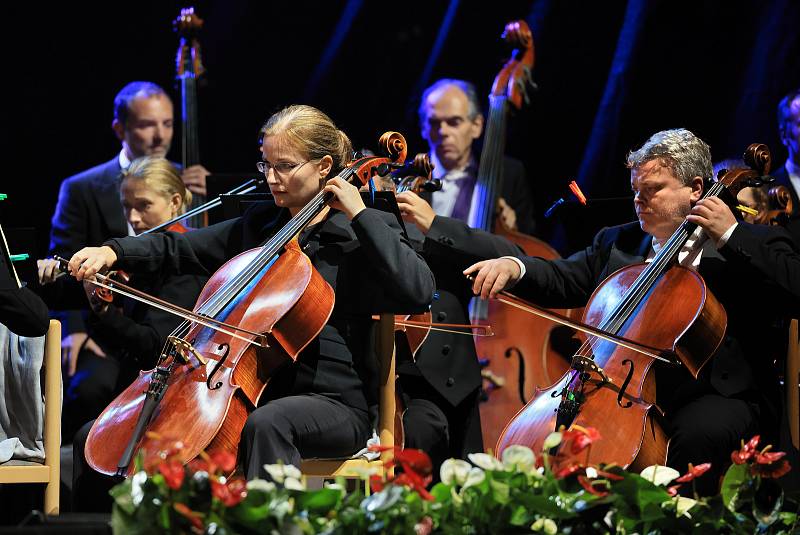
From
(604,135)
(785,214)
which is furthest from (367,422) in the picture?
(604,135)

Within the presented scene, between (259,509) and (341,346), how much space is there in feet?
4.20

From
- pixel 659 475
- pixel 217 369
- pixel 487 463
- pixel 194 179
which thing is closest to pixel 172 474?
pixel 487 463

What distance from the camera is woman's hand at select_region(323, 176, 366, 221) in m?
2.64

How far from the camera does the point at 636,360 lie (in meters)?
2.60

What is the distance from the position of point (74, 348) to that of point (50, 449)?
5.01 feet

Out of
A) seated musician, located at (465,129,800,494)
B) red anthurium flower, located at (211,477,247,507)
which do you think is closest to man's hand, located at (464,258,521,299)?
seated musician, located at (465,129,800,494)

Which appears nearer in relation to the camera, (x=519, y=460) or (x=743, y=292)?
(x=519, y=460)

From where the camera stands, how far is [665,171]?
2.86 metres

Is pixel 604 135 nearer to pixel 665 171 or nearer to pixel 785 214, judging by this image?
pixel 785 214

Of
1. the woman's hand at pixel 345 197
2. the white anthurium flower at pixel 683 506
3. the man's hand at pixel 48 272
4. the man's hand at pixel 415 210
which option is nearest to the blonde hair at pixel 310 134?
the woman's hand at pixel 345 197

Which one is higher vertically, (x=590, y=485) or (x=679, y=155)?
(x=679, y=155)

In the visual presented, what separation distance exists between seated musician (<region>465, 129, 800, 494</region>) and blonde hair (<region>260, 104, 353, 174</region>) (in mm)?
439

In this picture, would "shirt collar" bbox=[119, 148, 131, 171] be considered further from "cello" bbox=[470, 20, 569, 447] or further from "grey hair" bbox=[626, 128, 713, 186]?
"grey hair" bbox=[626, 128, 713, 186]

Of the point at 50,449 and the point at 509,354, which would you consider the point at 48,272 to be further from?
the point at 509,354
